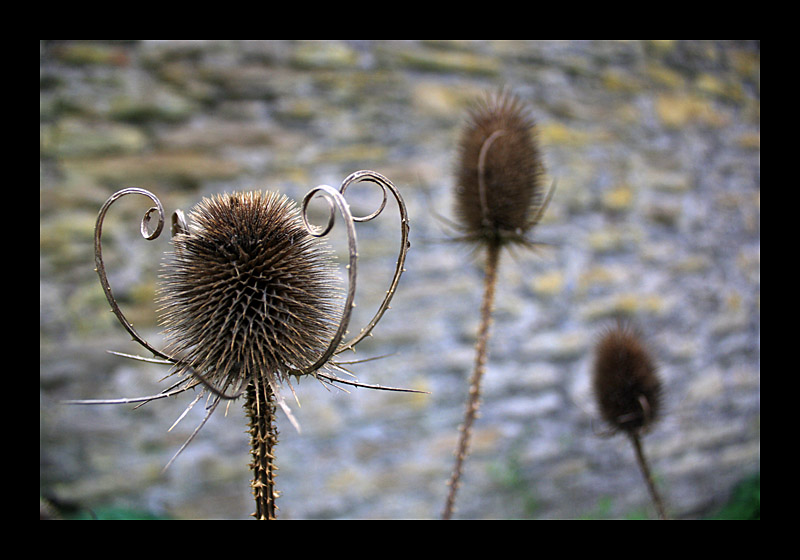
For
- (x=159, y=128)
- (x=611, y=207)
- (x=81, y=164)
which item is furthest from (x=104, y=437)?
(x=611, y=207)

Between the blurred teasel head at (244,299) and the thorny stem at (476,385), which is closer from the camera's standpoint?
the blurred teasel head at (244,299)

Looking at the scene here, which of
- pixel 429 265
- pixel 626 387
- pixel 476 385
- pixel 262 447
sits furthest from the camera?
pixel 429 265

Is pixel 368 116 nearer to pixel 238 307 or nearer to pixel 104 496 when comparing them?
pixel 238 307

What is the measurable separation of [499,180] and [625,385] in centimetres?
62

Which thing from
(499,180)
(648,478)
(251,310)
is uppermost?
(499,180)

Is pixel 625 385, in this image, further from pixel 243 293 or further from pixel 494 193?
pixel 243 293

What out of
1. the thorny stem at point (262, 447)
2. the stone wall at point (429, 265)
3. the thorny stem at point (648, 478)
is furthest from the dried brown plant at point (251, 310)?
the stone wall at point (429, 265)

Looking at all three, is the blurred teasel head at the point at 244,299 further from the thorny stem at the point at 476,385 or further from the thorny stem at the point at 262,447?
the thorny stem at the point at 476,385

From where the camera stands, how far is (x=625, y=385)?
1324 mm

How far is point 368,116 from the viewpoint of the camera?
2.36 meters

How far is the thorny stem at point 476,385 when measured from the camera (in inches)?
41.6

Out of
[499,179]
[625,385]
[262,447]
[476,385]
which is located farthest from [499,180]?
[262,447]

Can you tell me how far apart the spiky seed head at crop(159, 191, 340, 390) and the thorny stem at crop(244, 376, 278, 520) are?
0.03 meters

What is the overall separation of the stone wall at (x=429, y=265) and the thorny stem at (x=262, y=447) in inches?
54.9
